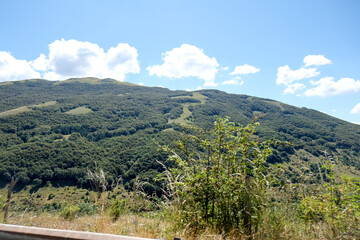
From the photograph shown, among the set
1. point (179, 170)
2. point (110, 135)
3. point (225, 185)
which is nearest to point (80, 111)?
point (110, 135)

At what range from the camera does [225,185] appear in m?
3.29

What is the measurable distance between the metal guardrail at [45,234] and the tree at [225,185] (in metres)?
1.66

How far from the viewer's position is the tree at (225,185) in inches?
121

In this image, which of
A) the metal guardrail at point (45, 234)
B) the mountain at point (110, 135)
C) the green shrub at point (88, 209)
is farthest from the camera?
the mountain at point (110, 135)

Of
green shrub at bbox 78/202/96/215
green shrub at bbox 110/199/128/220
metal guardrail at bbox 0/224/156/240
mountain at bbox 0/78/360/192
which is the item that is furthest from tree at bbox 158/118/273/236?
mountain at bbox 0/78/360/192

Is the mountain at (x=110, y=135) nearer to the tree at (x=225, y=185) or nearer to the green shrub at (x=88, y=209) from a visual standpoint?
the green shrub at (x=88, y=209)

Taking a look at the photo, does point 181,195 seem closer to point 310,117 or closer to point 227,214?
point 227,214

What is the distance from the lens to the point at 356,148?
11381 cm

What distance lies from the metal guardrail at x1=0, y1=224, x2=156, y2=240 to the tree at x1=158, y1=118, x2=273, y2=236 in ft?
5.44

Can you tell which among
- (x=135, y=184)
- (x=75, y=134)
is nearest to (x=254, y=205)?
(x=135, y=184)

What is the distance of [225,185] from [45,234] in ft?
8.16

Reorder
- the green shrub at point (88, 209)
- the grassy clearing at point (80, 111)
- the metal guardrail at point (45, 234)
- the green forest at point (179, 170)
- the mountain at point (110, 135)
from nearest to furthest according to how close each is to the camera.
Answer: the metal guardrail at point (45, 234), the green forest at point (179, 170), the green shrub at point (88, 209), the mountain at point (110, 135), the grassy clearing at point (80, 111)

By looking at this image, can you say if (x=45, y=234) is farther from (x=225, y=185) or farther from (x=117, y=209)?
(x=117, y=209)

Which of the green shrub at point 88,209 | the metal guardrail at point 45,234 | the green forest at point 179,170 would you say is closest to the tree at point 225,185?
the green forest at point 179,170
